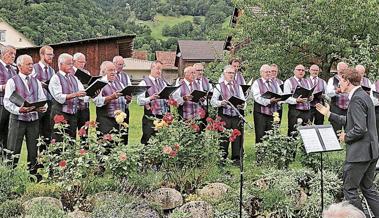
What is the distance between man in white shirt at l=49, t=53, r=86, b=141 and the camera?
22.9 feet

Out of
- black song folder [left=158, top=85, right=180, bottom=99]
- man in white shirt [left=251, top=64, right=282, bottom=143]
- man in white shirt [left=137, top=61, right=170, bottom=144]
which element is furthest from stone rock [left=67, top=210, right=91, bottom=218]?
man in white shirt [left=251, top=64, right=282, bottom=143]

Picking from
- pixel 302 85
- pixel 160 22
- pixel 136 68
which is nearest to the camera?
pixel 302 85

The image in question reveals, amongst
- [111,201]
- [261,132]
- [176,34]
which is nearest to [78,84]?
[111,201]

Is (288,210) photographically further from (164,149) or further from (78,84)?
(78,84)

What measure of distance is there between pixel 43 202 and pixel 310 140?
265 cm

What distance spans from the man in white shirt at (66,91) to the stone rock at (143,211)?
5.98 ft

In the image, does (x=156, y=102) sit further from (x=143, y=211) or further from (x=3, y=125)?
(x=143, y=211)

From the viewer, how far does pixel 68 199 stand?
5.76 meters

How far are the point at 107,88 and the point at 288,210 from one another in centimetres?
286

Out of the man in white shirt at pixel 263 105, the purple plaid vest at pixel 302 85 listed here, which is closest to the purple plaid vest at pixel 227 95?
the man in white shirt at pixel 263 105

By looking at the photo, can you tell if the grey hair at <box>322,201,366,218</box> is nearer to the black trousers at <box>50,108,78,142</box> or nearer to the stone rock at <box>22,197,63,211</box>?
the stone rock at <box>22,197,63,211</box>

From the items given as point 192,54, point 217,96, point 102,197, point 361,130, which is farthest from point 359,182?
point 192,54

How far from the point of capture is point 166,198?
6.04 meters

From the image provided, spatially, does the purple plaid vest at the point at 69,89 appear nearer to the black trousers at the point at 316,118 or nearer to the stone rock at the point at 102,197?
the stone rock at the point at 102,197
